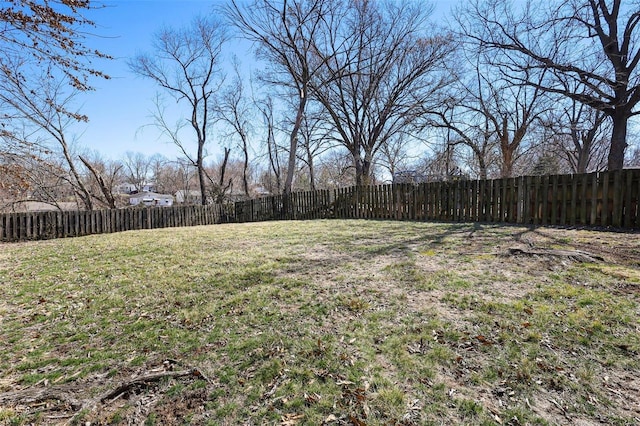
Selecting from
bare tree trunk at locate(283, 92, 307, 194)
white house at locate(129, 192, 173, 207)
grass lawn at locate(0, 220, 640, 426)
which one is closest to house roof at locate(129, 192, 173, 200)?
white house at locate(129, 192, 173, 207)

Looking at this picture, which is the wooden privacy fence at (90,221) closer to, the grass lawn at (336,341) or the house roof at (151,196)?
the grass lawn at (336,341)

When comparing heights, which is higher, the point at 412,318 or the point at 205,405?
the point at 412,318

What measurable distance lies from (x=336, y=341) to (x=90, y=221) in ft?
39.1

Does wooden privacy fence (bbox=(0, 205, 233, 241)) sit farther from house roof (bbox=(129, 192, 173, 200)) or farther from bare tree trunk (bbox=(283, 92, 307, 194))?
house roof (bbox=(129, 192, 173, 200))

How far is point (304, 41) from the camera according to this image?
15086 millimetres

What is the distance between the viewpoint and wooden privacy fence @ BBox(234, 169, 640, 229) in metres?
6.16

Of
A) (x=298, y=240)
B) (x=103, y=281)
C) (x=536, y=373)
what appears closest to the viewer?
(x=536, y=373)

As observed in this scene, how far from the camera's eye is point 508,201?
7.87 m

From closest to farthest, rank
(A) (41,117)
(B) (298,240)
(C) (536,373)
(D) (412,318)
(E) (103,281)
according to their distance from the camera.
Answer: (C) (536,373) → (D) (412,318) → (E) (103,281) → (B) (298,240) → (A) (41,117)

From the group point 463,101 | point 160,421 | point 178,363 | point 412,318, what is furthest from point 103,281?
point 463,101

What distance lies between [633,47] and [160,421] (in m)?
14.6

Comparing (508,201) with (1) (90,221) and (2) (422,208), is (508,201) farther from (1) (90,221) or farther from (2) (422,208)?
(1) (90,221)

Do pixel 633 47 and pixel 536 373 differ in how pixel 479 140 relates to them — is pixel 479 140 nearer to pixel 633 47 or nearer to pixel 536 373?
pixel 633 47

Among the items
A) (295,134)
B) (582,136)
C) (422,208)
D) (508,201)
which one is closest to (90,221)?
(295,134)
